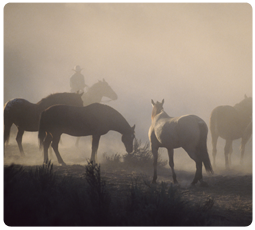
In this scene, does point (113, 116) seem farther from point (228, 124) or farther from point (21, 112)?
point (228, 124)

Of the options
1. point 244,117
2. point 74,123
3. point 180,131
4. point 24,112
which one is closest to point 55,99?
point 24,112

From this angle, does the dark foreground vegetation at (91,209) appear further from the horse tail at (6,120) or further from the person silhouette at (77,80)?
the person silhouette at (77,80)

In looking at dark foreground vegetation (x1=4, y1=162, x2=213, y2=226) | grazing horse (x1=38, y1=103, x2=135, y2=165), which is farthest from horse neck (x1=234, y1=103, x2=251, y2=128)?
dark foreground vegetation (x1=4, y1=162, x2=213, y2=226)

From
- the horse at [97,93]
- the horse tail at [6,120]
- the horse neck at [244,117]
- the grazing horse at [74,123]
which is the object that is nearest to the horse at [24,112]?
the horse tail at [6,120]

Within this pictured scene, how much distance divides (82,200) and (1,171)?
216cm

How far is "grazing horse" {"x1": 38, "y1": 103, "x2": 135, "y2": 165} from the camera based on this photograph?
688 centimetres

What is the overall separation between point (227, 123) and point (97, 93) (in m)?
6.21

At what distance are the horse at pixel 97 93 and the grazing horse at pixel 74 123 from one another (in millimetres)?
3983

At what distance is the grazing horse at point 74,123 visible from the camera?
6.88 meters

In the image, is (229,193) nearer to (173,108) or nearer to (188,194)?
(188,194)

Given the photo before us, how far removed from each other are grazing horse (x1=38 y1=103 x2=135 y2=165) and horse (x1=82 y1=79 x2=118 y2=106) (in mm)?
3983

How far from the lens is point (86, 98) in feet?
37.0

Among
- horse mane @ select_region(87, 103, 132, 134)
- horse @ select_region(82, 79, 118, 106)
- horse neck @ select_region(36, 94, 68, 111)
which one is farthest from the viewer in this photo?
horse @ select_region(82, 79, 118, 106)

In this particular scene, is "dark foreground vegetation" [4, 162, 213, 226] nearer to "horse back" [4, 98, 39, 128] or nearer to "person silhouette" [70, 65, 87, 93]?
"horse back" [4, 98, 39, 128]
